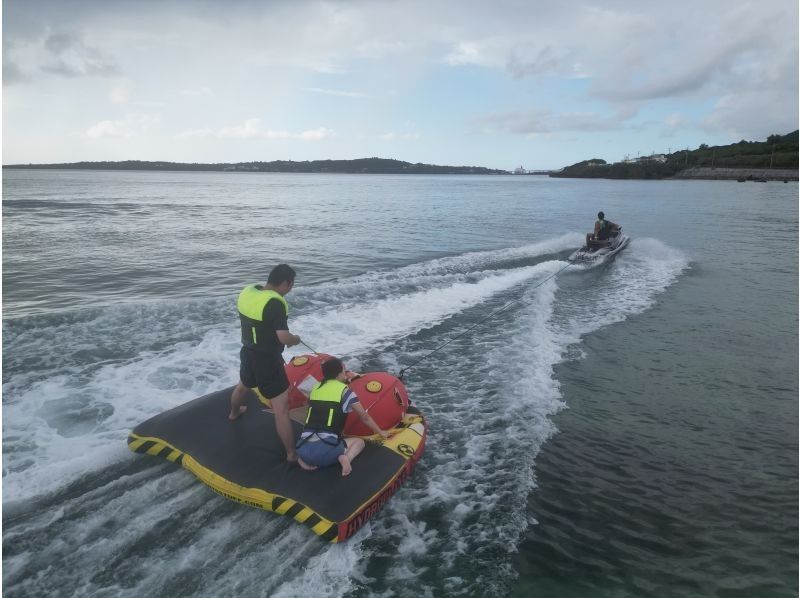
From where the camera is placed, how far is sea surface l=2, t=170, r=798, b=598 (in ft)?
14.9

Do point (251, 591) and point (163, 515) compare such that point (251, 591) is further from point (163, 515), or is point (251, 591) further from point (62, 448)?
point (62, 448)

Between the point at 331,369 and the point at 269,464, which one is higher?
the point at 331,369

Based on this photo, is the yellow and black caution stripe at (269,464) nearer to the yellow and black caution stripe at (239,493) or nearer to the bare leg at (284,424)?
the yellow and black caution stripe at (239,493)

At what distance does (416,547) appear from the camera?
4840 millimetres

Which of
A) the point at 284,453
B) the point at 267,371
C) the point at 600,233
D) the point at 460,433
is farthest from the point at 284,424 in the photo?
the point at 600,233

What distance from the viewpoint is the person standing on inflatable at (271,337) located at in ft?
17.3

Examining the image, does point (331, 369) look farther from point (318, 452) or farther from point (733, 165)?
point (733, 165)

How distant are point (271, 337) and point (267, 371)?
15.7 inches

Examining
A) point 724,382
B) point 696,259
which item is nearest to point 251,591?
point 724,382

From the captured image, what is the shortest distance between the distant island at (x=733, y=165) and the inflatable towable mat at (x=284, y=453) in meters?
124

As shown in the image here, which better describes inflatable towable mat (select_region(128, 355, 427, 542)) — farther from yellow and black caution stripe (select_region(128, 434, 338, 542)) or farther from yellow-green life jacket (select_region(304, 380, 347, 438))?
yellow-green life jacket (select_region(304, 380, 347, 438))

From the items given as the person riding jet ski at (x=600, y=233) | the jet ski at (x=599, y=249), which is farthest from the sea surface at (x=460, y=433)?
the person riding jet ski at (x=600, y=233)

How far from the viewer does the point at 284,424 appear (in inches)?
211

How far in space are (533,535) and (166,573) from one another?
146 inches
